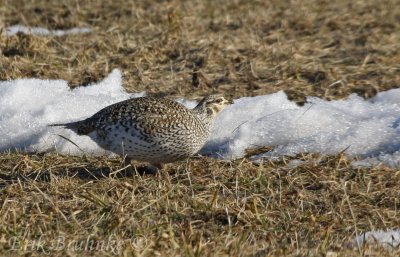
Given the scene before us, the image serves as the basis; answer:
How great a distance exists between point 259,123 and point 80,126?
4.86 ft

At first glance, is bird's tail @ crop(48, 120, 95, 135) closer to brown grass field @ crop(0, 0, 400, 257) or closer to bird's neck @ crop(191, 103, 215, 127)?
brown grass field @ crop(0, 0, 400, 257)

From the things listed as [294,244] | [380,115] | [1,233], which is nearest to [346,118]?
[380,115]

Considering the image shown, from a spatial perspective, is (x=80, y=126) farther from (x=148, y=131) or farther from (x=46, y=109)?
(x=46, y=109)

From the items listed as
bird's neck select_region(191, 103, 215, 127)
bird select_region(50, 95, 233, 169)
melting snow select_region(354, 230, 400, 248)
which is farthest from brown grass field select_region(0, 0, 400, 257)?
bird's neck select_region(191, 103, 215, 127)

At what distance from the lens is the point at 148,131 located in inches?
261

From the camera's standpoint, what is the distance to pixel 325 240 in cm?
523

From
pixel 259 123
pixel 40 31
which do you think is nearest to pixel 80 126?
pixel 259 123

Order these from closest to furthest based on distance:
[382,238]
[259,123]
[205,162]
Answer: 1. [382,238]
2. [205,162]
3. [259,123]

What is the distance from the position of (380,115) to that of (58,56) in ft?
10.5

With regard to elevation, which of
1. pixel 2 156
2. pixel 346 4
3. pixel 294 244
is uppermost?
pixel 294 244

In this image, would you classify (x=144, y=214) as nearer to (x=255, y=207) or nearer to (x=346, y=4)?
(x=255, y=207)

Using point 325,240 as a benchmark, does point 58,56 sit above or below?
below

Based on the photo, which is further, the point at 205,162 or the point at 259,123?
the point at 259,123

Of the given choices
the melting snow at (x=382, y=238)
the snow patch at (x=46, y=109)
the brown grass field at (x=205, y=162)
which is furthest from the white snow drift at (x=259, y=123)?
the melting snow at (x=382, y=238)
